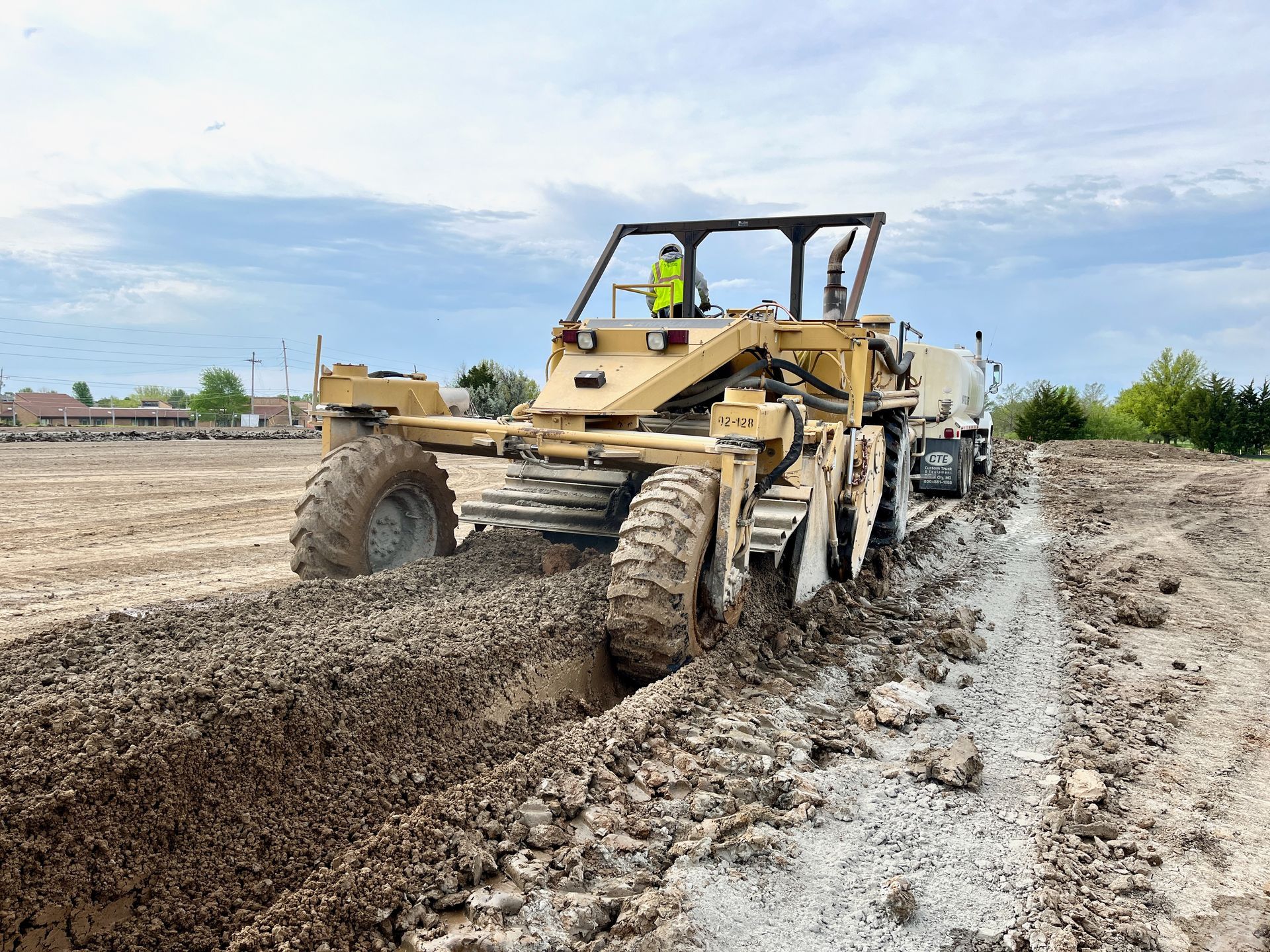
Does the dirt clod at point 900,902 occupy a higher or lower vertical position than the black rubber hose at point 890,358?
lower

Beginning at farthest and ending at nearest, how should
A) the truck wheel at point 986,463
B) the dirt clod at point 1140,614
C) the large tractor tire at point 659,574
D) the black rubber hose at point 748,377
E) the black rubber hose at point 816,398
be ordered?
the truck wheel at point 986,463, the dirt clod at point 1140,614, the black rubber hose at point 748,377, the black rubber hose at point 816,398, the large tractor tire at point 659,574

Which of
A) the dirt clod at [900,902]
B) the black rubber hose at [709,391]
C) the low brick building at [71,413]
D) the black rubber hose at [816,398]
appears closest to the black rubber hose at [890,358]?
the black rubber hose at [816,398]

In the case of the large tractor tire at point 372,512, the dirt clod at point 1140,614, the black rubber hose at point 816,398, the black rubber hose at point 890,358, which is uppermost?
the black rubber hose at point 890,358

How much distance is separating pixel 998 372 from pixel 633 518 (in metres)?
16.9

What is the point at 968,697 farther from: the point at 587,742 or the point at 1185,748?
the point at 587,742

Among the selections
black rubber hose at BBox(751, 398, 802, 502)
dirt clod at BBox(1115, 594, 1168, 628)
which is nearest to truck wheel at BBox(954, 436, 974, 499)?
dirt clod at BBox(1115, 594, 1168, 628)

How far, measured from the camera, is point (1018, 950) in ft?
9.73

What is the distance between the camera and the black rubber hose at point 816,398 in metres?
6.48

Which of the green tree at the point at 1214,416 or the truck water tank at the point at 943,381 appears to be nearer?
the truck water tank at the point at 943,381

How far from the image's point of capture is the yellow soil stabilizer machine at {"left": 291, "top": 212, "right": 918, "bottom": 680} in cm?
491

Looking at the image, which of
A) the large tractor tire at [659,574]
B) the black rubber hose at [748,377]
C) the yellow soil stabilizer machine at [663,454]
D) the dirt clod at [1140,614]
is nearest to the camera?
the large tractor tire at [659,574]

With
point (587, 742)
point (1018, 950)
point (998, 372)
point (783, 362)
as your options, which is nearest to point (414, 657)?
point (587, 742)

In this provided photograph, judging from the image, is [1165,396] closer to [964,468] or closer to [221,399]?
[964,468]

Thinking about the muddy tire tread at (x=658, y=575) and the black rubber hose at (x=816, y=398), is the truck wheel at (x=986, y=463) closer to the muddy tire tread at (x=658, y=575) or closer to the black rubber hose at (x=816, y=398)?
the black rubber hose at (x=816, y=398)
